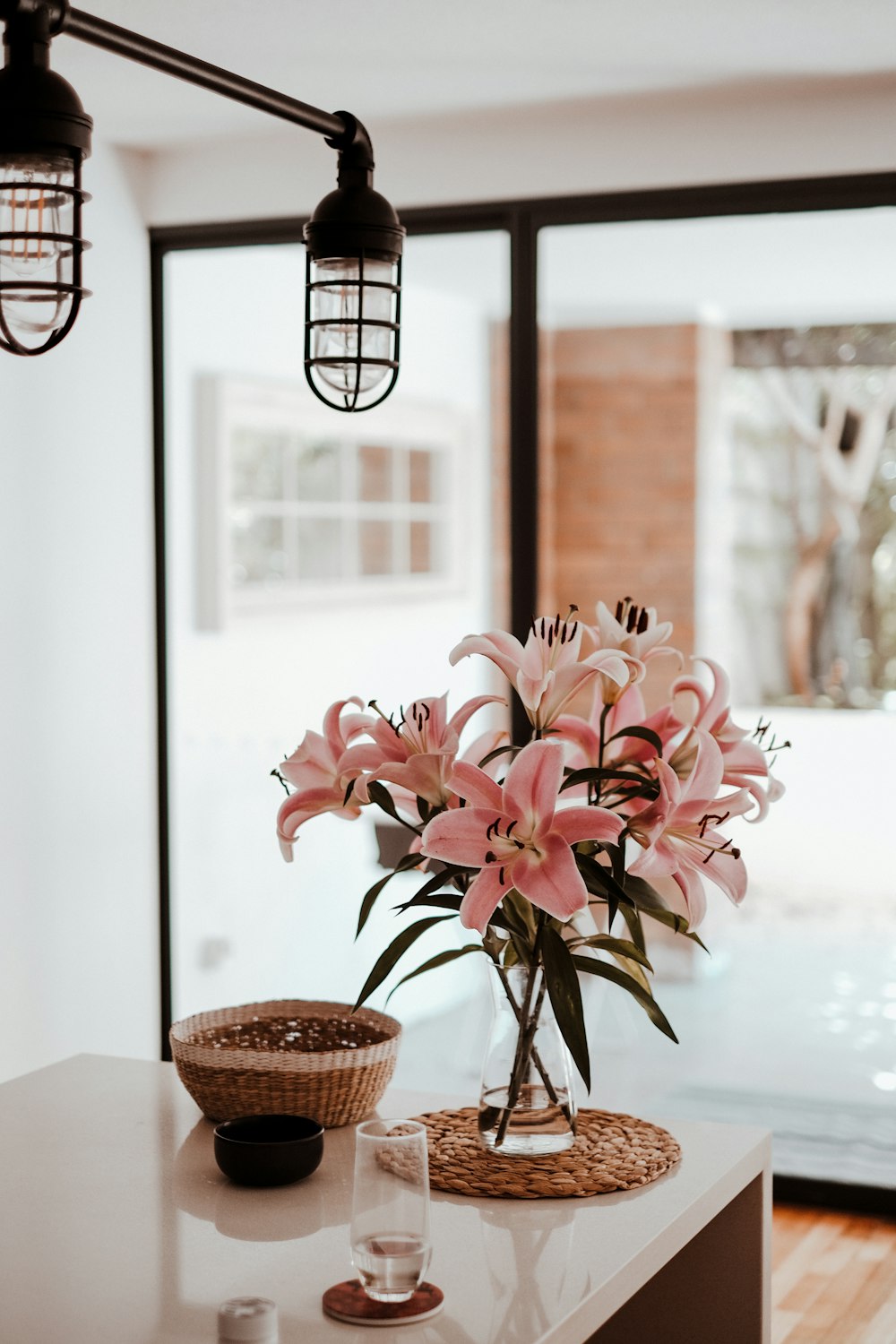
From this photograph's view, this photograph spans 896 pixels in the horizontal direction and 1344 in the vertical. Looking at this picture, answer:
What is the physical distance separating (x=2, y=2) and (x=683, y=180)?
8.26 feet

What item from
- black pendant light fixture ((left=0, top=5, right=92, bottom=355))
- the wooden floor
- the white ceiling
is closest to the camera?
black pendant light fixture ((left=0, top=5, right=92, bottom=355))

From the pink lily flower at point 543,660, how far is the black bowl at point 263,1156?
1.77 ft

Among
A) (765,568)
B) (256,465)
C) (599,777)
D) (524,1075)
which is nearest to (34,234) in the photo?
(599,777)

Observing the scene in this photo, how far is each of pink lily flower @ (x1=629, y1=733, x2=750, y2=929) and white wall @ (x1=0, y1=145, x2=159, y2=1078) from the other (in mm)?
2327

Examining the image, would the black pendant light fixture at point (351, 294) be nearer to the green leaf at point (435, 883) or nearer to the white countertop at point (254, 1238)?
the green leaf at point (435, 883)

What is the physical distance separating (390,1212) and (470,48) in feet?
8.06

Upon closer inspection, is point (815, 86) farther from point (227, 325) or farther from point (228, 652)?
point (228, 652)

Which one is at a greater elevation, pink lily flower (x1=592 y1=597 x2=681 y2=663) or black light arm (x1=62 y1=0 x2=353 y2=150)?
black light arm (x1=62 y1=0 x2=353 y2=150)

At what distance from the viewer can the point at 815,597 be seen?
4965 mm

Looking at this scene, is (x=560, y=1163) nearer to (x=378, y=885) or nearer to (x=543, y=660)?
(x=378, y=885)

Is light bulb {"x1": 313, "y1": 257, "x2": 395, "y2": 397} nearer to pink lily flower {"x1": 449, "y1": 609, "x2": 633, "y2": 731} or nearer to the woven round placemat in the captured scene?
pink lily flower {"x1": 449, "y1": 609, "x2": 633, "y2": 731}

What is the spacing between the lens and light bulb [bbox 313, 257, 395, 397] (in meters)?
1.72

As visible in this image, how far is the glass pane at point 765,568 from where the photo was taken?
13.6ft

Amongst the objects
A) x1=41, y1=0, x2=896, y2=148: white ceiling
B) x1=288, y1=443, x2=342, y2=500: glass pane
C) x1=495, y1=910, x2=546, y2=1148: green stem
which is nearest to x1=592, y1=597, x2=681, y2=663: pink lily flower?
x1=495, y1=910, x2=546, y2=1148: green stem
